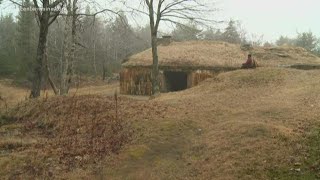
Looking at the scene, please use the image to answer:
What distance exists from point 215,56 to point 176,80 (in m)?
3.40

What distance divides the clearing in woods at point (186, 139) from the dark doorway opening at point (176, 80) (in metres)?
12.8

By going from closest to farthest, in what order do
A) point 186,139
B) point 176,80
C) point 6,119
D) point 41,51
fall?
point 186,139
point 6,119
point 41,51
point 176,80

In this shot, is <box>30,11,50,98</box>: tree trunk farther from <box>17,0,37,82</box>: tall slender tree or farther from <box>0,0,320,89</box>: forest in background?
<box>17,0,37,82</box>: tall slender tree

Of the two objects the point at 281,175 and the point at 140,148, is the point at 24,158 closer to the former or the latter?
the point at 140,148

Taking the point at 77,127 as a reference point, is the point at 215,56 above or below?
above

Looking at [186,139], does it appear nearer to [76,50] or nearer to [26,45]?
[76,50]

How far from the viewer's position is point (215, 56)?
102 feet

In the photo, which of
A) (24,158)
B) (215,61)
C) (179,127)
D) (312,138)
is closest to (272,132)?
(312,138)

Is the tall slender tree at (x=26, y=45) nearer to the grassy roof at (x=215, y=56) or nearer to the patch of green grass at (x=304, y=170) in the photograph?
the grassy roof at (x=215, y=56)

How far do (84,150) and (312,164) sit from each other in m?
5.60

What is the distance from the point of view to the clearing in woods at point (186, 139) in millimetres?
9875

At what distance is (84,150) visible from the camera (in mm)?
11094

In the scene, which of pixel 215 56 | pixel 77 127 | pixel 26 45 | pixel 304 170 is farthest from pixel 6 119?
pixel 26 45

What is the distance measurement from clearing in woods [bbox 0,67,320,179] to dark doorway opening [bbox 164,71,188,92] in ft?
41.9
